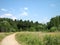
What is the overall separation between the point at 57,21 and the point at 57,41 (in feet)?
238

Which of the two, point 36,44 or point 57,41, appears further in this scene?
point 36,44

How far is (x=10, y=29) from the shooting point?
93125mm

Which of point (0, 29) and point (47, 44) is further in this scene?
point (0, 29)

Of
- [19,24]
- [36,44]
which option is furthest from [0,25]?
[36,44]

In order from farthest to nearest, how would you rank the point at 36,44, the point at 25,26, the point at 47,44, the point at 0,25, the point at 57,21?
the point at 25,26 → the point at 0,25 → the point at 57,21 → the point at 36,44 → the point at 47,44

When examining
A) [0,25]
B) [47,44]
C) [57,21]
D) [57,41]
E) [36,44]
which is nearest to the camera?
[57,41]

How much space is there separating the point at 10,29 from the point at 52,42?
8051 cm

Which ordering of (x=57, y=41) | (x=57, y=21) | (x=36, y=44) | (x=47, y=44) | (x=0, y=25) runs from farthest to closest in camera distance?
(x=0, y=25) → (x=57, y=21) → (x=36, y=44) → (x=47, y=44) → (x=57, y=41)

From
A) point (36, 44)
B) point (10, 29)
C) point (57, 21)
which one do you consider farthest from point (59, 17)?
point (36, 44)

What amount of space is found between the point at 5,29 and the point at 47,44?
76.7 m

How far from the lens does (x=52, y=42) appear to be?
13.5 metres

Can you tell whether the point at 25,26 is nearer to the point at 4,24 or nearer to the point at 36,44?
the point at 4,24

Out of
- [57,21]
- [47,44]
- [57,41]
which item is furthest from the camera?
[57,21]

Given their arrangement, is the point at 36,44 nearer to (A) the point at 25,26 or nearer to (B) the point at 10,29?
(B) the point at 10,29
